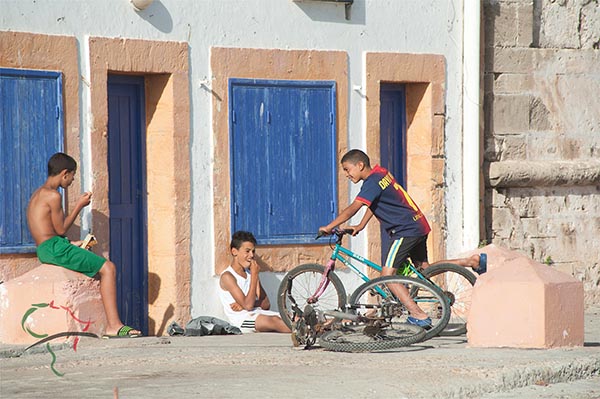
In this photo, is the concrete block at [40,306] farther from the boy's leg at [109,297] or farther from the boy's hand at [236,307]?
the boy's hand at [236,307]

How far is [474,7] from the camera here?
13734mm

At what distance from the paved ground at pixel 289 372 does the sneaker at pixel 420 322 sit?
159mm

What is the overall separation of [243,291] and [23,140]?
2.47m

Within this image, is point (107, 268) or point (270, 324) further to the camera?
point (270, 324)

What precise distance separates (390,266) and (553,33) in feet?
14.4

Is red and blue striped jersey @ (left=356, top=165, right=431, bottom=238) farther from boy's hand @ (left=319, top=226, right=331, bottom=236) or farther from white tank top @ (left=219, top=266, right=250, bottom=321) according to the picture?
white tank top @ (left=219, top=266, right=250, bottom=321)

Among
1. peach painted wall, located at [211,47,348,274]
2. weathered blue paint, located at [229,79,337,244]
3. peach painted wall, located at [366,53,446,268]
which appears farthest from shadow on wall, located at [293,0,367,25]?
weathered blue paint, located at [229,79,337,244]

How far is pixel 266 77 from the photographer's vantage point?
12703mm

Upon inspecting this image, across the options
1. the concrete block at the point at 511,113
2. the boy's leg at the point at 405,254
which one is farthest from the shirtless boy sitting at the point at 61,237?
the concrete block at the point at 511,113

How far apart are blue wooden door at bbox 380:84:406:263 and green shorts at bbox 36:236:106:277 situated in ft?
11.9

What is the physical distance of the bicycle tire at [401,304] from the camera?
413 inches

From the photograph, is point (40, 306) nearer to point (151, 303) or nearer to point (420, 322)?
point (151, 303)

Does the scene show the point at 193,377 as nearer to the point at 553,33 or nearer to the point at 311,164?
the point at 311,164

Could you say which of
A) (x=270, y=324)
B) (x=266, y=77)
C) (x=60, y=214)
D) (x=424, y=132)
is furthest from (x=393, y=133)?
(x=60, y=214)
